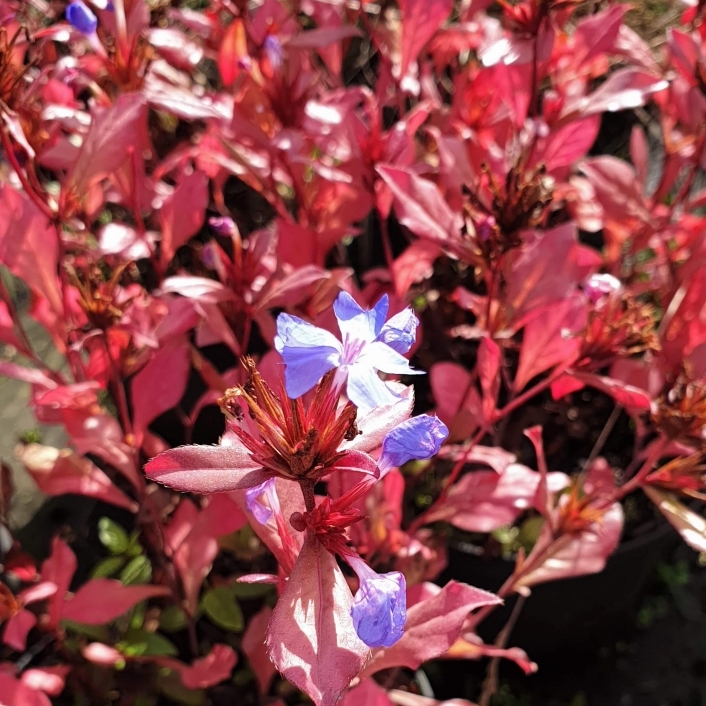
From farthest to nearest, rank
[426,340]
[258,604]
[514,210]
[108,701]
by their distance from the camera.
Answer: [426,340], [258,604], [108,701], [514,210]

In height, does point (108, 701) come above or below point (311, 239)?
below

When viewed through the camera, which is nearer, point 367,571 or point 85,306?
point 367,571

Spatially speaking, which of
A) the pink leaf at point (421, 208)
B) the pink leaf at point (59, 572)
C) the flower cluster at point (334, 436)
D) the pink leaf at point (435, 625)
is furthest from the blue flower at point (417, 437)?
the pink leaf at point (59, 572)

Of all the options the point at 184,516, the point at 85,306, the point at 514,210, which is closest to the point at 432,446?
the point at 514,210

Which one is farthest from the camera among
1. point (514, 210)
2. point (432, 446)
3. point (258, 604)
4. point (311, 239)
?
point (258, 604)

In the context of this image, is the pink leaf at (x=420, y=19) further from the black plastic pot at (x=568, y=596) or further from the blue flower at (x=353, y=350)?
the black plastic pot at (x=568, y=596)

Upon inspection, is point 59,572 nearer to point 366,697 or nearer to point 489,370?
point 366,697

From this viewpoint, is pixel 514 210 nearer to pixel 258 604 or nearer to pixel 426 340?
pixel 426 340

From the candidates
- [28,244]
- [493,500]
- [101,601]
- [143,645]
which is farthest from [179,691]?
[28,244]
